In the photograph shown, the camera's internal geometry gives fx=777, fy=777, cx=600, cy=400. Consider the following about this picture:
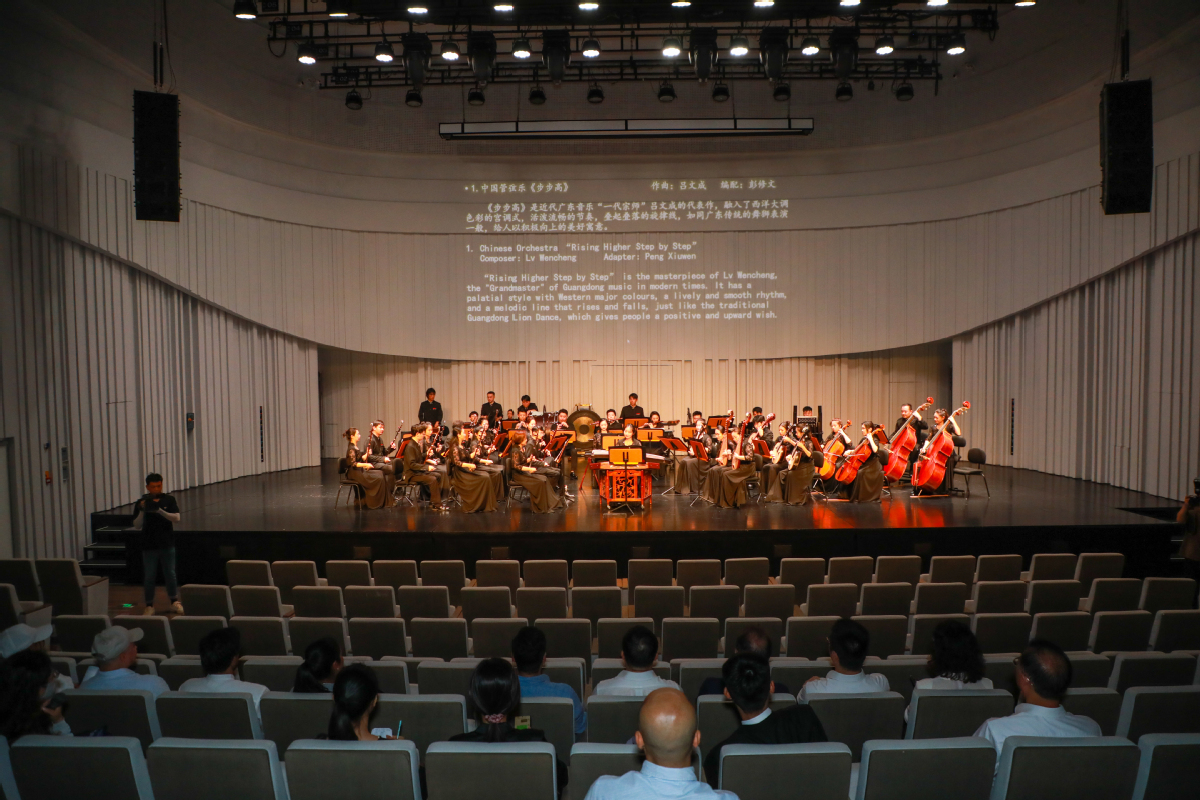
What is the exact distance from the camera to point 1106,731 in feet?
11.0

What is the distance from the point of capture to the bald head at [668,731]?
200 centimetres

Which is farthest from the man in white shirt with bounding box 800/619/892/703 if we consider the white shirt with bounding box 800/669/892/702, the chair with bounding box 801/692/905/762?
the chair with bounding box 801/692/905/762

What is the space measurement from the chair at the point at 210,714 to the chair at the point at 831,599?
12.7ft

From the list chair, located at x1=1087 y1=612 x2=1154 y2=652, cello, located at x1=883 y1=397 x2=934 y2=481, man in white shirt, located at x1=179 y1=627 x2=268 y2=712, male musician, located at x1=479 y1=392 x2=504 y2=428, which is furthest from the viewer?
male musician, located at x1=479 y1=392 x2=504 y2=428

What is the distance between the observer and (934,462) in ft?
35.0

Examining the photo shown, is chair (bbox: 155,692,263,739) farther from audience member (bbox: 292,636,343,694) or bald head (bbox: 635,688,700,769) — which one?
bald head (bbox: 635,688,700,769)

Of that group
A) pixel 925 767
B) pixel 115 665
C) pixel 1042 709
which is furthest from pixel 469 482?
pixel 925 767

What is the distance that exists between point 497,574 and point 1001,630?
12.4 ft

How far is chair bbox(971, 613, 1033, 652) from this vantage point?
15.7 ft

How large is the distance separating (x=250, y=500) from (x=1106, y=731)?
34.9ft

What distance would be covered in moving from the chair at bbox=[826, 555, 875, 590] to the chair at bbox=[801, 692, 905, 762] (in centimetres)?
320

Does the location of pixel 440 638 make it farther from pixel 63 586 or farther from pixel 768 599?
pixel 63 586

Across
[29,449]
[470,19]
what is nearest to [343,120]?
[470,19]

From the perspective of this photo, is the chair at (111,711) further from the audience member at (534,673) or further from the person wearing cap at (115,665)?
the audience member at (534,673)
